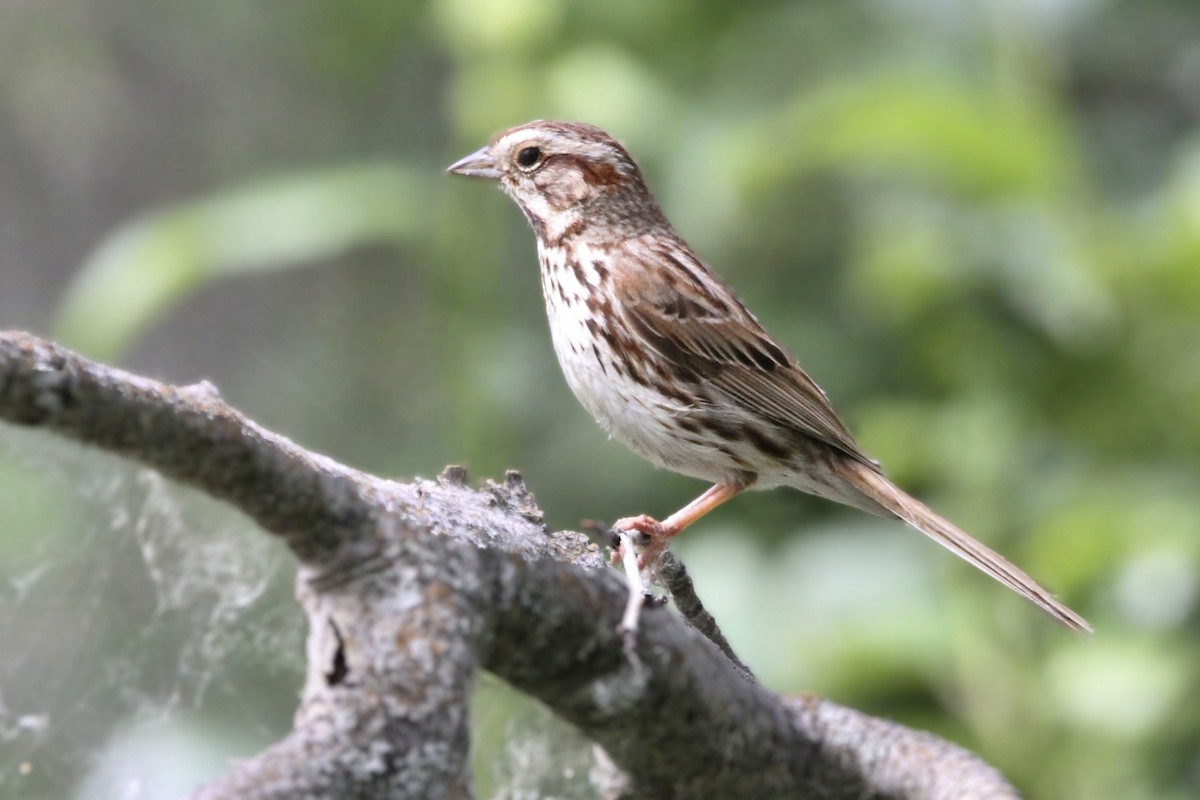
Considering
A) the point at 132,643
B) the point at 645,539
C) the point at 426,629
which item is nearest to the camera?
the point at 426,629

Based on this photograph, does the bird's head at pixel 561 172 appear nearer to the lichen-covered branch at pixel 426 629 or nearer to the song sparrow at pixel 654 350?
the song sparrow at pixel 654 350

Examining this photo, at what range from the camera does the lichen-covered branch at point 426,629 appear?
1198mm

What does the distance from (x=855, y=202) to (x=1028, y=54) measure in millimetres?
594

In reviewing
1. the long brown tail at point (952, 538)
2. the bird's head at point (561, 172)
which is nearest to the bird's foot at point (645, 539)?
the long brown tail at point (952, 538)

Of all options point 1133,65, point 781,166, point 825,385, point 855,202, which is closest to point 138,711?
point 781,166

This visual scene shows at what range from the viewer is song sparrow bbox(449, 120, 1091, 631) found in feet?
9.80

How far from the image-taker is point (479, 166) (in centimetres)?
311

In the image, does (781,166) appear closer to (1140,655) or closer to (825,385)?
(825,385)

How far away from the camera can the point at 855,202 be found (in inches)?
166

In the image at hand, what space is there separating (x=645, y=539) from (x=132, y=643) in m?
0.80

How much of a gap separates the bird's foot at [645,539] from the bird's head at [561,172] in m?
0.88

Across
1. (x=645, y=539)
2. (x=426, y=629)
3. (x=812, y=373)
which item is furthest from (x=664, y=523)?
(x=812, y=373)

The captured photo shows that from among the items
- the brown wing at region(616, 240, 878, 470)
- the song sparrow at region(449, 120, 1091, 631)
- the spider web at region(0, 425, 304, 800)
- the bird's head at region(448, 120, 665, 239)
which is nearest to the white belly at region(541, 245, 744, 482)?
the song sparrow at region(449, 120, 1091, 631)

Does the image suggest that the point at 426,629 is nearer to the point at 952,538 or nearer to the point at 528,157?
the point at 952,538
